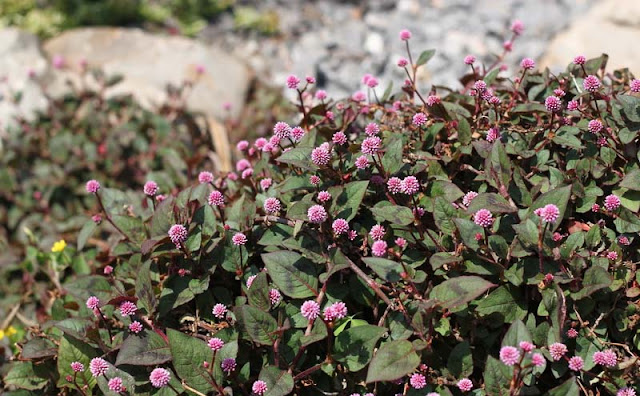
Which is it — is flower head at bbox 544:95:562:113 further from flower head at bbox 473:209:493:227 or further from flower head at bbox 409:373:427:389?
flower head at bbox 409:373:427:389

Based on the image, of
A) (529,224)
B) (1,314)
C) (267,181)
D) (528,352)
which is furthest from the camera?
(1,314)

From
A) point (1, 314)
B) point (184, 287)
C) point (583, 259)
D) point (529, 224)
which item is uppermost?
point (529, 224)

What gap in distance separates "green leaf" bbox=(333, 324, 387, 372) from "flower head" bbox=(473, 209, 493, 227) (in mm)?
383

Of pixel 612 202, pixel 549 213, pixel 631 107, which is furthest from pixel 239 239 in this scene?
pixel 631 107

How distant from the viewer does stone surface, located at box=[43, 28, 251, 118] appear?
4984 millimetres

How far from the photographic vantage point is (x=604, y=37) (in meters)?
5.23

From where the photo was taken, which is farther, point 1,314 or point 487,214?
point 1,314

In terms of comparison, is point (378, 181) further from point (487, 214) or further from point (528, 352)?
point (528, 352)

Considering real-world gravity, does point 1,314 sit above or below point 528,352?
below

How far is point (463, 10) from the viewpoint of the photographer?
6.15 m

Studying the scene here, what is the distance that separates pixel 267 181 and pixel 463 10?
446 cm

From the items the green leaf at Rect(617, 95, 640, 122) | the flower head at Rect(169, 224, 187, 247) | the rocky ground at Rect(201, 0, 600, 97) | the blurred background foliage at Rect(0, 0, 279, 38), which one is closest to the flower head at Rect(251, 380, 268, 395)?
the flower head at Rect(169, 224, 187, 247)

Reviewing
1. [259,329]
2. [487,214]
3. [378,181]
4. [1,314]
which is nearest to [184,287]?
[259,329]

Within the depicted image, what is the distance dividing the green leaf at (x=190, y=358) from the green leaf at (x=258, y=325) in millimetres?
133
